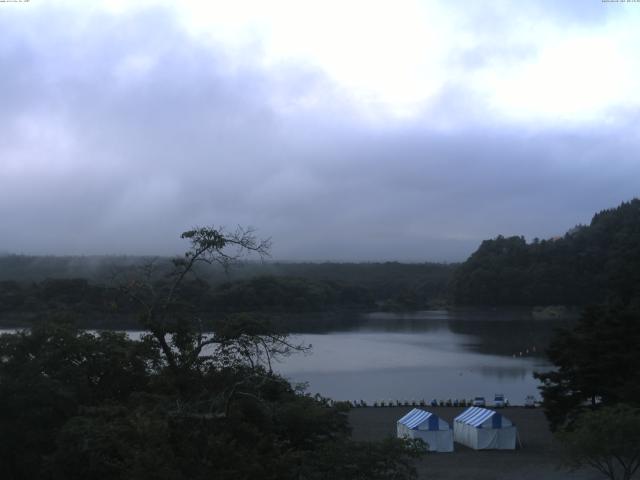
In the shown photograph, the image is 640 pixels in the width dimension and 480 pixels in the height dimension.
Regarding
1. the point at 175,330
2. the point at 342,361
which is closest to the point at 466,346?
the point at 342,361

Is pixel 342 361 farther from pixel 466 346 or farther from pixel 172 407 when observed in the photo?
pixel 172 407

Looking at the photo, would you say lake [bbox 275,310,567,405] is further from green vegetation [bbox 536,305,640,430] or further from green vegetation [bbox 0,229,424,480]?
green vegetation [bbox 0,229,424,480]

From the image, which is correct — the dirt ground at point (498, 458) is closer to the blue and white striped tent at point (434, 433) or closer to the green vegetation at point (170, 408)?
the blue and white striped tent at point (434, 433)

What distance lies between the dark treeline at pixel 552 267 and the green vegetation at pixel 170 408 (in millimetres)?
56738

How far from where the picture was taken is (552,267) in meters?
66.9

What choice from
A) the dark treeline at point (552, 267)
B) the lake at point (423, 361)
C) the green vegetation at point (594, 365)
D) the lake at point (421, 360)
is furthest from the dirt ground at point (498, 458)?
the dark treeline at point (552, 267)

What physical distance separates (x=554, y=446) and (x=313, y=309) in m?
45.3

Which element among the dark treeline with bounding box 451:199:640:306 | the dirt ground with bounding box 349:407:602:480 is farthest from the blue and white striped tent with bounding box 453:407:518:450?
the dark treeline with bounding box 451:199:640:306

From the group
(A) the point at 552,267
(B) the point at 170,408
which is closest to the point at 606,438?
(B) the point at 170,408

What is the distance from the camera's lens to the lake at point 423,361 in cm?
2565

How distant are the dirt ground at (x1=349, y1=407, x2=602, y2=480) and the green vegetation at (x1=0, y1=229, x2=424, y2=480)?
13.7ft

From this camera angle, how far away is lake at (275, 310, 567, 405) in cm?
2565

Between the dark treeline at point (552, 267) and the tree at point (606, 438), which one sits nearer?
the tree at point (606, 438)

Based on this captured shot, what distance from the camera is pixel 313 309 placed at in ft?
197
